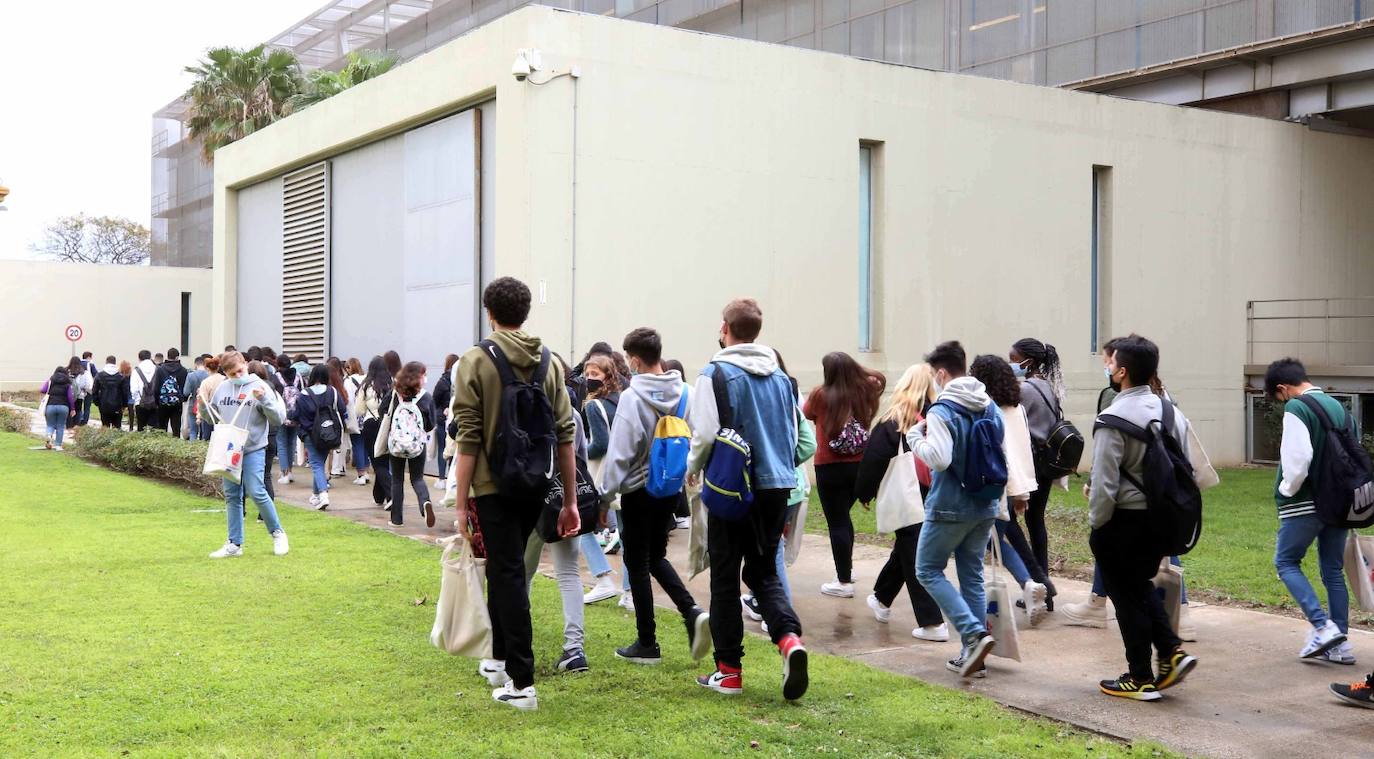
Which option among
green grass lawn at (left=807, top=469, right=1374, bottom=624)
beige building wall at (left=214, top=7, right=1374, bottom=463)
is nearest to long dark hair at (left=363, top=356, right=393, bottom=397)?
beige building wall at (left=214, top=7, right=1374, bottom=463)

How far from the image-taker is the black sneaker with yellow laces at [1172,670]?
6.08 m

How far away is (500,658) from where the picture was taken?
6.16 meters

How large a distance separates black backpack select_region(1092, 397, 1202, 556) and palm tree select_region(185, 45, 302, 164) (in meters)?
33.1

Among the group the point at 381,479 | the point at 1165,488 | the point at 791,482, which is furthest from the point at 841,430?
the point at 381,479

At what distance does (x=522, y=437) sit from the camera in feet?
18.3

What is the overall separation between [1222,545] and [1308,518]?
4.85m

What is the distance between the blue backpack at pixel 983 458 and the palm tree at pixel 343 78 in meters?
25.1

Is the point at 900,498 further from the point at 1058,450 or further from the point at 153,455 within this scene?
the point at 153,455

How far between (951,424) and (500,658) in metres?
2.59

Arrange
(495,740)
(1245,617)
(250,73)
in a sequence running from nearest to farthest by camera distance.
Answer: (495,740) → (1245,617) → (250,73)

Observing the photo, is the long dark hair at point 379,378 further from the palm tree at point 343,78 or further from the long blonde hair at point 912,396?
the palm tree at point 343,78

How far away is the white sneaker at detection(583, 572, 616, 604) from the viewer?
28.0ft

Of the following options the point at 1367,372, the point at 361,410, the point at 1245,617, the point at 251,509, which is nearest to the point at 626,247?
the point at 361,410

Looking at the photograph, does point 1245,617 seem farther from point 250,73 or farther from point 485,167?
point 250,73
